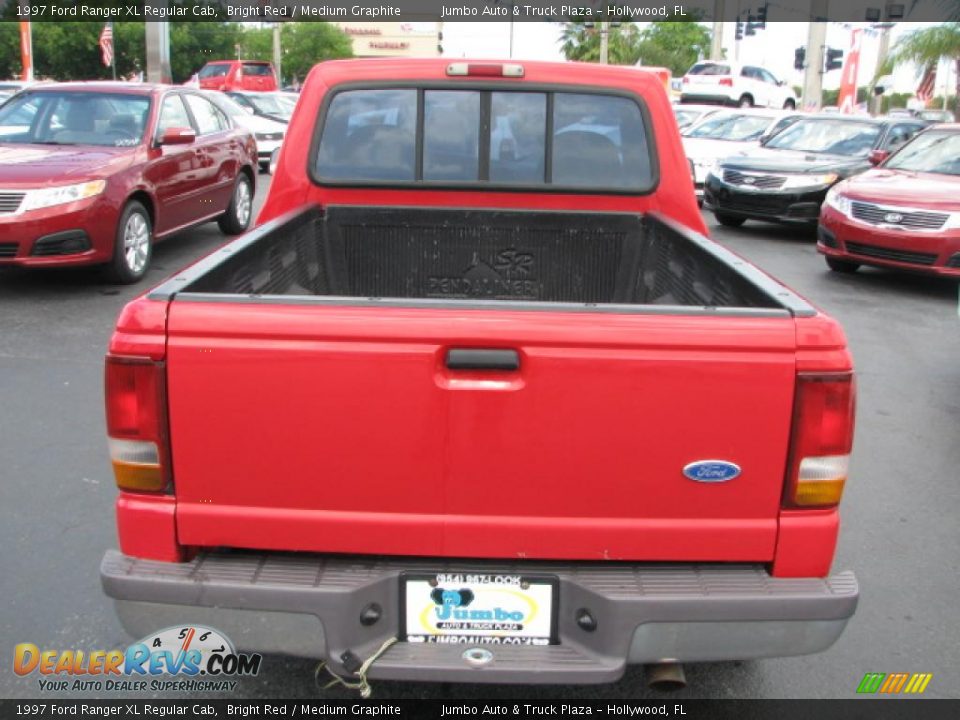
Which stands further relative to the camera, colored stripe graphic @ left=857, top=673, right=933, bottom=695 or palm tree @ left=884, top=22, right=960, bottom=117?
palm tree @ left=884, top=22, right=960, bottom=117

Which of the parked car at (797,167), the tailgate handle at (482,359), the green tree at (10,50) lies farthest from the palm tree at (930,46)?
the green tree at (10,50)

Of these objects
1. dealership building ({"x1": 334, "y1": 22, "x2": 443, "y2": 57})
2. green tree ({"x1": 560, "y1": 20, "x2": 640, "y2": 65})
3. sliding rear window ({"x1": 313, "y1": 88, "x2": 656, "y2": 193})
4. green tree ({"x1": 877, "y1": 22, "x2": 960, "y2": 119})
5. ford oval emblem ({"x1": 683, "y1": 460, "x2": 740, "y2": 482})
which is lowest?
ford oval emblem ({"x1": 683, "y1": 460, "x2": 740, "y2": 482})

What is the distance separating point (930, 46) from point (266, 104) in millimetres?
14783

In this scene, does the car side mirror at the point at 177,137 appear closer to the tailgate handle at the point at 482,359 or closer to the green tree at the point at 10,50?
the tailgate handle at the point at 482,359

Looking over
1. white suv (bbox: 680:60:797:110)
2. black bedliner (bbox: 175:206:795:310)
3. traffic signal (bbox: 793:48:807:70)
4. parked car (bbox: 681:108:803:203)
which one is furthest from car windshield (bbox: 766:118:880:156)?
traffic signal (bbox: 793:48:807:70)

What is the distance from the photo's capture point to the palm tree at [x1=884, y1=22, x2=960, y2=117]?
2030 centimetres

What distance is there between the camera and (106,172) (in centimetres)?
798

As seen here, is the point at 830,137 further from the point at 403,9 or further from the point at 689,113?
the point at 403,9

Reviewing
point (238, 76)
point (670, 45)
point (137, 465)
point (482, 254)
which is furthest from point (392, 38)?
point (137, 465)

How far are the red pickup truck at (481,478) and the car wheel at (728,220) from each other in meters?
11.3

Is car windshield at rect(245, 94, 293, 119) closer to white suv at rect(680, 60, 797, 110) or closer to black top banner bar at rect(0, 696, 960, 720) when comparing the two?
white suv at rect(680, 60, 797, 110)

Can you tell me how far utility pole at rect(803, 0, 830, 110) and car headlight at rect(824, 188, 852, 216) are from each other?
18.9m

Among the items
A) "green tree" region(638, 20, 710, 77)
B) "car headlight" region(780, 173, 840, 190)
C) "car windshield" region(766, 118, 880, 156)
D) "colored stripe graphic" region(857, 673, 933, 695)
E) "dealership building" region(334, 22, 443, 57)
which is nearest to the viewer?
"colored stripe graphic" region(857, 673, 933, 695)

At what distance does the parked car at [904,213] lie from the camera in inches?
351
